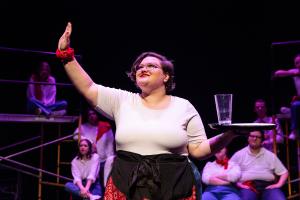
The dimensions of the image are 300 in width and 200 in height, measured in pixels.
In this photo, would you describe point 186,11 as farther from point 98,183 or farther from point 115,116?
point 115,116

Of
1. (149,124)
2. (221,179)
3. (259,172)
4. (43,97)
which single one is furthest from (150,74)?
(43,97)

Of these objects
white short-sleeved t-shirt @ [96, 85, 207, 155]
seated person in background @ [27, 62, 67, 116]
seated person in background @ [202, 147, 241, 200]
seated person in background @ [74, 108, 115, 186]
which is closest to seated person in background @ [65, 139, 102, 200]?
seated person in background @ [74, 108, 115, 186]

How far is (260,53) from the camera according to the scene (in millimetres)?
7375

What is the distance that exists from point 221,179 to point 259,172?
482 millimetres

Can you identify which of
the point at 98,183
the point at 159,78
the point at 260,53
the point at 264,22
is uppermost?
the point at 264,22

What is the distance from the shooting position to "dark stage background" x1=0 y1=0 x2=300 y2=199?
23.9ft

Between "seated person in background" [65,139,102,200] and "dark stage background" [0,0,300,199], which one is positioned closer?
"seated person in background" [65,139,102,200]

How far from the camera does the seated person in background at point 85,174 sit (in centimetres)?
570

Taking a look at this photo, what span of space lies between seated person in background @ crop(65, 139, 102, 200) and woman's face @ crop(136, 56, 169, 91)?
3668mm

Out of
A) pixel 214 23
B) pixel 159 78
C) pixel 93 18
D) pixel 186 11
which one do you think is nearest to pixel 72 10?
pixel 93 18

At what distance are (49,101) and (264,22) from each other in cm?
369

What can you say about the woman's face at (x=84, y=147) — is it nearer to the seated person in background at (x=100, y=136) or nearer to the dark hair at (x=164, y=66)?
the seated person in background at (x=100, y=136)

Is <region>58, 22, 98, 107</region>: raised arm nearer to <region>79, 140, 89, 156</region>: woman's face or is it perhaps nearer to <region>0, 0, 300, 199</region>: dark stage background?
Answer: <region>79, 140, 89, 156</region>: woman's face

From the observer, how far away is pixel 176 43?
24.8ft
